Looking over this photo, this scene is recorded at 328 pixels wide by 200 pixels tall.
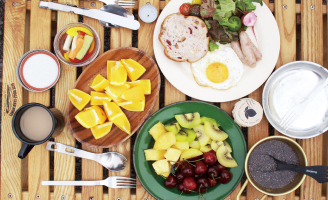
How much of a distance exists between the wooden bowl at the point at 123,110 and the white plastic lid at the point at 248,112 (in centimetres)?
47

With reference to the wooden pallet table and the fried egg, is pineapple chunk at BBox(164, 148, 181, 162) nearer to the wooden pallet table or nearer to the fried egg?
the wooden pallet table

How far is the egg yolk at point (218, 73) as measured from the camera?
1350 mm

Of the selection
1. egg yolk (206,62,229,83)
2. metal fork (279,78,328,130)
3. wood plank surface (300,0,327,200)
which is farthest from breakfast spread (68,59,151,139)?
wood plank surface (300,0,327,200)

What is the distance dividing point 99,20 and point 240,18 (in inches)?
32.5

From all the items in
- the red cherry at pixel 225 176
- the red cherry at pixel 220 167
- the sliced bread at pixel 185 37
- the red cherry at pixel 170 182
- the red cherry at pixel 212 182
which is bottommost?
the red cherry at pixel 170 182

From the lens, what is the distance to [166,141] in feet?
4.23

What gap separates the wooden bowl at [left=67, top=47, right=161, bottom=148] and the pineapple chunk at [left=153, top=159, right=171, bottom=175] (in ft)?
0.75

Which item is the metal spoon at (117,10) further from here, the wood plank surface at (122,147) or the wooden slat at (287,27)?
the wooden slat at (287,27)

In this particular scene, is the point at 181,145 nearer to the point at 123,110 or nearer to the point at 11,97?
the point at 123,110

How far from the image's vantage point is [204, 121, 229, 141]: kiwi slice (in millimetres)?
1304

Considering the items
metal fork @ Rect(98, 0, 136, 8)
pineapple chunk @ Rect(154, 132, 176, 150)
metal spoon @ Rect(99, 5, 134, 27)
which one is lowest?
pineapple chunk @ Rect(154, 132, 176, 150)

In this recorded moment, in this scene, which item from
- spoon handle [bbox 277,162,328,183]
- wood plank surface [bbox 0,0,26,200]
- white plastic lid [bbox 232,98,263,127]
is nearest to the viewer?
spoon handle [bbox 277,162,328,183]

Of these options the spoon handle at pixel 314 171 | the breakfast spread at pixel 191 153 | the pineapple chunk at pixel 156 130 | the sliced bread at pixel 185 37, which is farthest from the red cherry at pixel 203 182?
the sliced bread at pixel 185 37

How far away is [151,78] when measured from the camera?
4.48 ft
